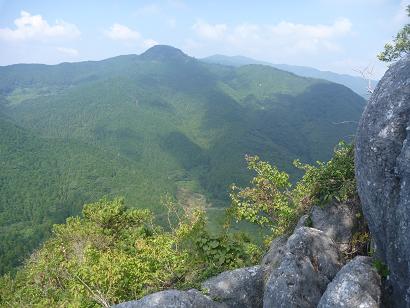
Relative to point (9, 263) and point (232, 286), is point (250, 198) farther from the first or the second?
point (9, 263)

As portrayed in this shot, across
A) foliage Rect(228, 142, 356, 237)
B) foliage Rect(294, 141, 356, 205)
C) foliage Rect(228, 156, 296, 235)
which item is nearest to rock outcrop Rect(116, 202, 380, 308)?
foliage Rect(294, 141, 356, 205)

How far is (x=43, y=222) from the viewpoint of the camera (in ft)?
592

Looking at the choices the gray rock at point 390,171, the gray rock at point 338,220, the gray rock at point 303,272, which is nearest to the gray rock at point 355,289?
the gray rock at point 390,171

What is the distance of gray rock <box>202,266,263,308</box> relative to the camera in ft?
52.3

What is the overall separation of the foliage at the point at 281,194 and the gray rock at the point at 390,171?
5680 millimetres

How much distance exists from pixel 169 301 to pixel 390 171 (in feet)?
29.0

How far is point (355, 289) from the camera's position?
35.4ft

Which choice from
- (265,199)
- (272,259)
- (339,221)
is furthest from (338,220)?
(265,199)

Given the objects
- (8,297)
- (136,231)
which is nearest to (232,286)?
(136,231)

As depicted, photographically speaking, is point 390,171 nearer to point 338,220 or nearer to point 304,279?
point 304,279

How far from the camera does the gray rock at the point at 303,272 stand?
1247 cm

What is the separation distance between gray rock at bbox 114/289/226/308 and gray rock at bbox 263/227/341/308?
3113 millimetres

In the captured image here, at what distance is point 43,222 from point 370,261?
618 ft

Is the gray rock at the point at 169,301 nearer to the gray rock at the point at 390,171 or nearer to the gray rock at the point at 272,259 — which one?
the gray rock at the point at 272,259
